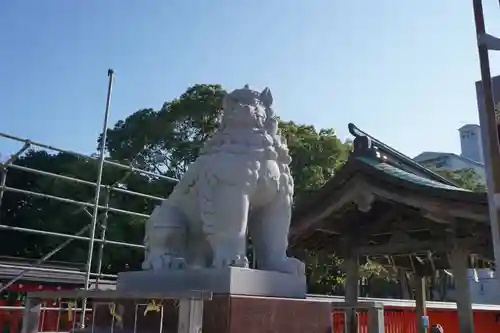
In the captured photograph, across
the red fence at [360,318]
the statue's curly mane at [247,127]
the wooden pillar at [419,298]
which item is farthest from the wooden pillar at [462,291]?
the statue's curly mane at [247,127]

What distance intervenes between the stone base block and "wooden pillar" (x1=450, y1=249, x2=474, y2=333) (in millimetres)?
3404

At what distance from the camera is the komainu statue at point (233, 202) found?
293 centimetres

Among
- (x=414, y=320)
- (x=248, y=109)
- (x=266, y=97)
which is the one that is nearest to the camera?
(x=248, y=109)

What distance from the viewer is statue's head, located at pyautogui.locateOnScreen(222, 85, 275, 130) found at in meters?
3.21

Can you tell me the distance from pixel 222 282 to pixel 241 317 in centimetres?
22

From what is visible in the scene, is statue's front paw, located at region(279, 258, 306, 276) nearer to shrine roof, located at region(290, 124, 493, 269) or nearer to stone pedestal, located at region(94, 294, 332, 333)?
stone pedestal, located at region(94, 294, 332, 333)

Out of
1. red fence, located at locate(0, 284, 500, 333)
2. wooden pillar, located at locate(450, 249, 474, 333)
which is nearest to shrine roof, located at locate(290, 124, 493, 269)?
wooden pillar, located at locate(450, 249, 474, 333)

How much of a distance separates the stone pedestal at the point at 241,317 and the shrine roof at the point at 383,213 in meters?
2.81

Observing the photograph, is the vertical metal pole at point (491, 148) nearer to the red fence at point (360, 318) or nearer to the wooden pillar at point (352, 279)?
the red fence at point (360, 318)

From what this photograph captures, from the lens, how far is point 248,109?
3201 millimetres

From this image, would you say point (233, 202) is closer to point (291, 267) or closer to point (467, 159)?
point (291, 267)

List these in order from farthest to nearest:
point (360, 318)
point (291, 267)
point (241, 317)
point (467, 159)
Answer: point (467, 159), point (360, 318), point (291, 267), point (241, 317)

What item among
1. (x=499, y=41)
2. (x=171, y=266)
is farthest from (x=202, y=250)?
(x=499, y=41)

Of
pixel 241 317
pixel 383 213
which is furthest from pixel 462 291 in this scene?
pixel 241 317
